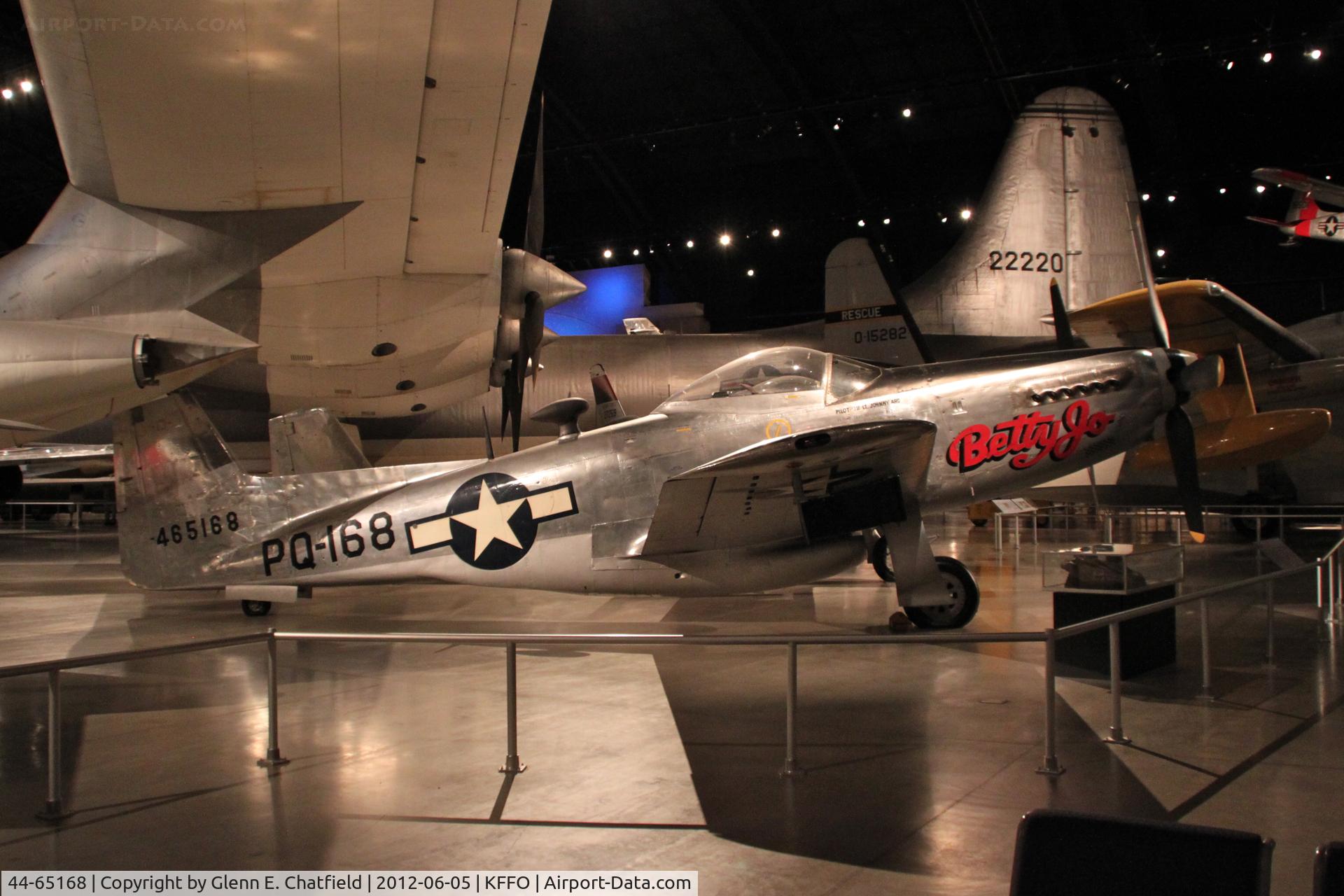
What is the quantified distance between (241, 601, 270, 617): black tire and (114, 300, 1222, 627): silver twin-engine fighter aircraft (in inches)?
43.4

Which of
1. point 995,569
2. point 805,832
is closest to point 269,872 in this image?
point 805,832

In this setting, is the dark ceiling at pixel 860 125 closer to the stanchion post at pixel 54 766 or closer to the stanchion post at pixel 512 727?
the stanchion post at pixel 512 727

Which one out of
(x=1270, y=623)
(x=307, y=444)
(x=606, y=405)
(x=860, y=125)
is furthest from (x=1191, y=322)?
(x=860, y=125)

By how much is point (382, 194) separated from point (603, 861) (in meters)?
5.85

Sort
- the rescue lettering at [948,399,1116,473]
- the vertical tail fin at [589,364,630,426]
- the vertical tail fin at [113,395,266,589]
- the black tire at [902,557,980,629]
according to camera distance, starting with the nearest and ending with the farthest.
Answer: the rescue lettering at [948,399,1116,473] < the black tire at [902,557,980,629] < the vertical tail fin at [113,395,266,589] < the vertical tail fin at [589,364,630,426]

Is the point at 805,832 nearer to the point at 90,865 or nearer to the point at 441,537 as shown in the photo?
the point at 90,865

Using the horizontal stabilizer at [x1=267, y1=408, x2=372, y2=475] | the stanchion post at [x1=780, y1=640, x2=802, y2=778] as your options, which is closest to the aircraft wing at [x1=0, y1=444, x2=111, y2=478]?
the horizontal stabilizer at [x1=267, y1=408, x2=372, y2=475]

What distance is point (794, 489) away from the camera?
6414 mm

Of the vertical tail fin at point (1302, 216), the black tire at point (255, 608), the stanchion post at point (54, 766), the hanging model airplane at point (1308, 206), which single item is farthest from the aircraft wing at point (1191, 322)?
the stanchion post at point (54, 766)

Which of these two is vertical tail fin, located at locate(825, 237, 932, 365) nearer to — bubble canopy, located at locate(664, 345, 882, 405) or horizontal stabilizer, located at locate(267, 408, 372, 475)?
bubble canopy, located at locate(664, 345, 882, 405)

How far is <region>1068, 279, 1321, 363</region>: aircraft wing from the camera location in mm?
11734

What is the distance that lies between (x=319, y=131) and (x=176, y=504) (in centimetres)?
404

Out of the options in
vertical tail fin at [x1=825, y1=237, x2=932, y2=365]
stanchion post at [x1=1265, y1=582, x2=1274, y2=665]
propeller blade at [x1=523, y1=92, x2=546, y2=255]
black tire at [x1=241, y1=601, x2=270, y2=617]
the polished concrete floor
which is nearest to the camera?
the polished concrete floor

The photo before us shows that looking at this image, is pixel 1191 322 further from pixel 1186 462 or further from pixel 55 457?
pixel 55 457
